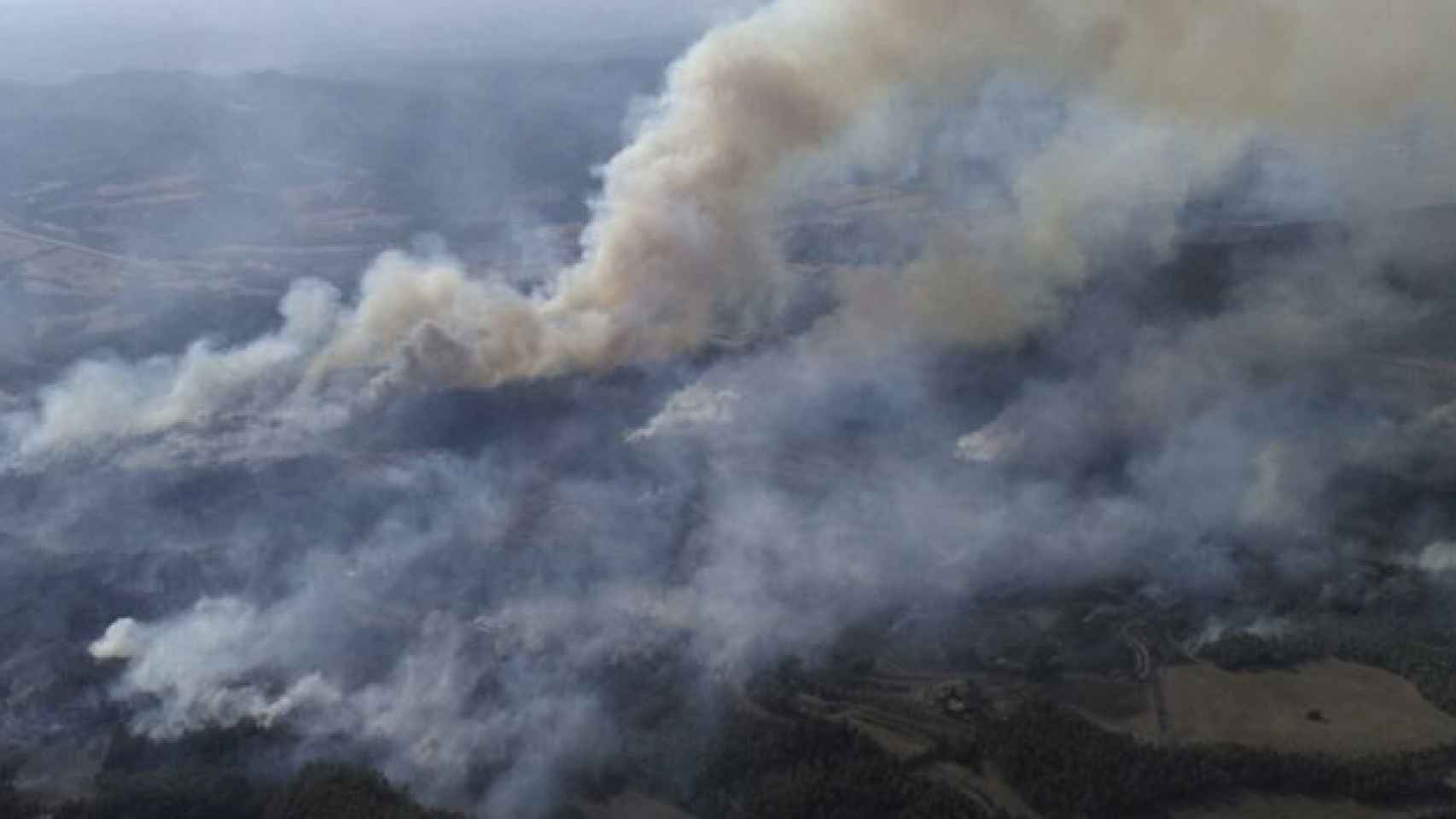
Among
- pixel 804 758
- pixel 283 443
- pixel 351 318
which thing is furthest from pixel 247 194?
pixel 804 758

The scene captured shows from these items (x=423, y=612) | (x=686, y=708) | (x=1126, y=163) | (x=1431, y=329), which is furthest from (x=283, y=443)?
(x=1431, y=329)

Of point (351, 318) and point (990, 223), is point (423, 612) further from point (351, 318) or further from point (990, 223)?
point (990, 223)

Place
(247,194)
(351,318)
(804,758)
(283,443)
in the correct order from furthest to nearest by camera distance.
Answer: (247,194) → (351,318) → (283,443) → (804,758)

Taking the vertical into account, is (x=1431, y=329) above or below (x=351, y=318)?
below

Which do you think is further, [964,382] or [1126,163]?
[1126,163]

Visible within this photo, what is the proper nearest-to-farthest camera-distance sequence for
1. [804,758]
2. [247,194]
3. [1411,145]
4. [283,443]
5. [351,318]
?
1. [804,758]
2. [283,443]
3. [351,318]
4. [1411,145]
5. [247,194]

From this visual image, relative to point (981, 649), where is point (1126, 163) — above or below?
above

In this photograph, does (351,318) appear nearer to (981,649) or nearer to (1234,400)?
(981,649)

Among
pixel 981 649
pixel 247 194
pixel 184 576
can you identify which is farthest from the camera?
pixel 247 194

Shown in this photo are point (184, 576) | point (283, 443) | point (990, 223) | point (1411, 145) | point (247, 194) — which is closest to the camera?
point (184, 576)
